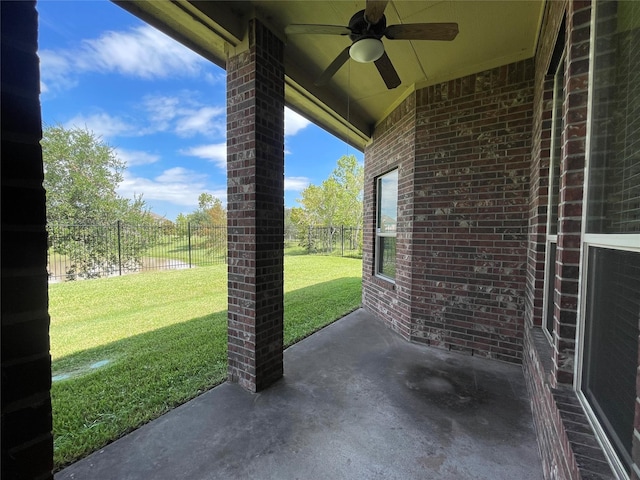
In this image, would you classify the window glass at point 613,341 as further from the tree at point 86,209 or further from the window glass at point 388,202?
the tree at point 86,209

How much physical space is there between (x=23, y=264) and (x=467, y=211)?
3.60m

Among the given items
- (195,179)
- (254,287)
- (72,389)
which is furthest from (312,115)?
(195,179)

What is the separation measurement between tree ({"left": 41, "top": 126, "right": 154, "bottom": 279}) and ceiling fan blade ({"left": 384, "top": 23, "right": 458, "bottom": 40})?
945 centimetres

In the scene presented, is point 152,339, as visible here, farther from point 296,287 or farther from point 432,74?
point 432,74

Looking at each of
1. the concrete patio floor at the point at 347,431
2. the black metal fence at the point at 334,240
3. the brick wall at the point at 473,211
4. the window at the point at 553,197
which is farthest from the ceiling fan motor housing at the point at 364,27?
the black metal fence at the point at 334,240

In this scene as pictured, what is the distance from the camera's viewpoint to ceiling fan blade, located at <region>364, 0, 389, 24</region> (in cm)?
188

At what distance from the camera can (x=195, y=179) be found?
21.0 metres

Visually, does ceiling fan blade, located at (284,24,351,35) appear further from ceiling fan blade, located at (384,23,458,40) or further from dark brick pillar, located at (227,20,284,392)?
dark brick pillar, located at (227,20,284,392)

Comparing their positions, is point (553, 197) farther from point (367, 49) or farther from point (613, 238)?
point (367, 49)

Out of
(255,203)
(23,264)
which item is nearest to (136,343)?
(255,203)

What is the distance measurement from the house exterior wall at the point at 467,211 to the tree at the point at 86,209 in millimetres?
8832

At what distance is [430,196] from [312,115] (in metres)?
2.03

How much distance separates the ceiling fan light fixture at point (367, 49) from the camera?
84.8 inches

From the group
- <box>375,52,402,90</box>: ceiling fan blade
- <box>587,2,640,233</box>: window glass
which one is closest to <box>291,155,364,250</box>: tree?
<box>375,52,402,90</box>: ceiling fan blade
